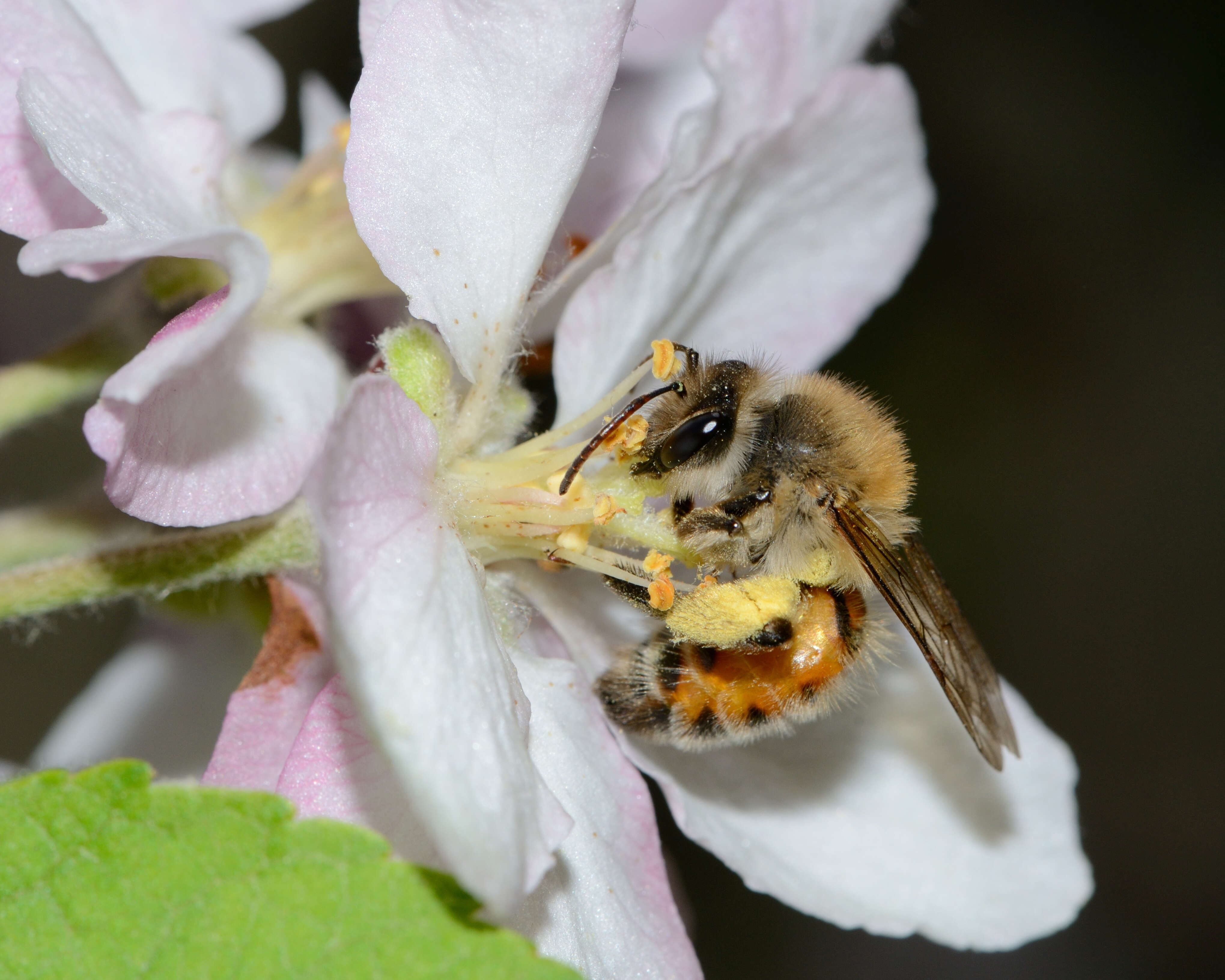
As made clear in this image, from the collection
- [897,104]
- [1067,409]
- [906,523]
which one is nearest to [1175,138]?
[1067,409]

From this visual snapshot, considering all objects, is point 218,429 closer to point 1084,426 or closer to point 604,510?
point 604,510

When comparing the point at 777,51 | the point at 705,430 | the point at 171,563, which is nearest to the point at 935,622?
the point at 705,430

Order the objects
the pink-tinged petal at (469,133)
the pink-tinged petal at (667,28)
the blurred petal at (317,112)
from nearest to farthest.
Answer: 1. the pink-tinged petal at (469,133)
2. the pink-tinged petal at (667,28)
3. the blurred petal at (317,112)

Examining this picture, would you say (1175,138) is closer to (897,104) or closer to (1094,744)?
(1094,744)

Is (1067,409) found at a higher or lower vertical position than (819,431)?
lower

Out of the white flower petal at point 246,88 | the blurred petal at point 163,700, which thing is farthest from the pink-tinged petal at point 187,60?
the blurred petal at point 163,700

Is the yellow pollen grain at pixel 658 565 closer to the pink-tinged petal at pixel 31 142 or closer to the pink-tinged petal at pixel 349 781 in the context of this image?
the pink-tinged petal at pixel 349 781

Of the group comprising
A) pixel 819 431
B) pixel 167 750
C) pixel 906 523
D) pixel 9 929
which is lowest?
pixel 167 750

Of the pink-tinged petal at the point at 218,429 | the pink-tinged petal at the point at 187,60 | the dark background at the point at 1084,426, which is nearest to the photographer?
the pink-tinged petal at the point at 218,429
